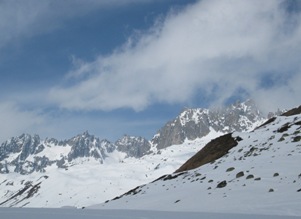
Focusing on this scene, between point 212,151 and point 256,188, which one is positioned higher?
point 212,151

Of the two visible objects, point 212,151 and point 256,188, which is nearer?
point 256,188

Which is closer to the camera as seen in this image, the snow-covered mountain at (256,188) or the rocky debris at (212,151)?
the snow-covered mountain at (256,188)

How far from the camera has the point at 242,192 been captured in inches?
1006

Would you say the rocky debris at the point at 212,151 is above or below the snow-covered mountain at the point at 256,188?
above

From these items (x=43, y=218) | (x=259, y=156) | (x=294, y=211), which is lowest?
(x=294, y=211)

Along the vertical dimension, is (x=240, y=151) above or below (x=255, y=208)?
above

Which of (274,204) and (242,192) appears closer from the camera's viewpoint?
(274,204)

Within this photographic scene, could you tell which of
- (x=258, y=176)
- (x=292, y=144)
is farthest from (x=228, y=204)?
(x=292, y=144)

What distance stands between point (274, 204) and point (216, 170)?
74.5 ft

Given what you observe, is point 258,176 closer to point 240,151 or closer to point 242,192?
point 242,192

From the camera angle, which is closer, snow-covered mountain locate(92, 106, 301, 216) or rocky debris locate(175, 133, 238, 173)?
snow-covered mountain locate(92, 106, 301, 216)

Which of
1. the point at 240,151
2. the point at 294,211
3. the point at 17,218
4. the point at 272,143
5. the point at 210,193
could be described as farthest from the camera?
Answer: the point at 240,151

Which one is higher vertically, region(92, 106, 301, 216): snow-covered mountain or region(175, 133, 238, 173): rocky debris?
region(175, 133, 238, 173): rocky debris

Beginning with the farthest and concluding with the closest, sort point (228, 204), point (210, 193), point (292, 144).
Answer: point (292, 144) → point (210, 193) → point (228, 204)
